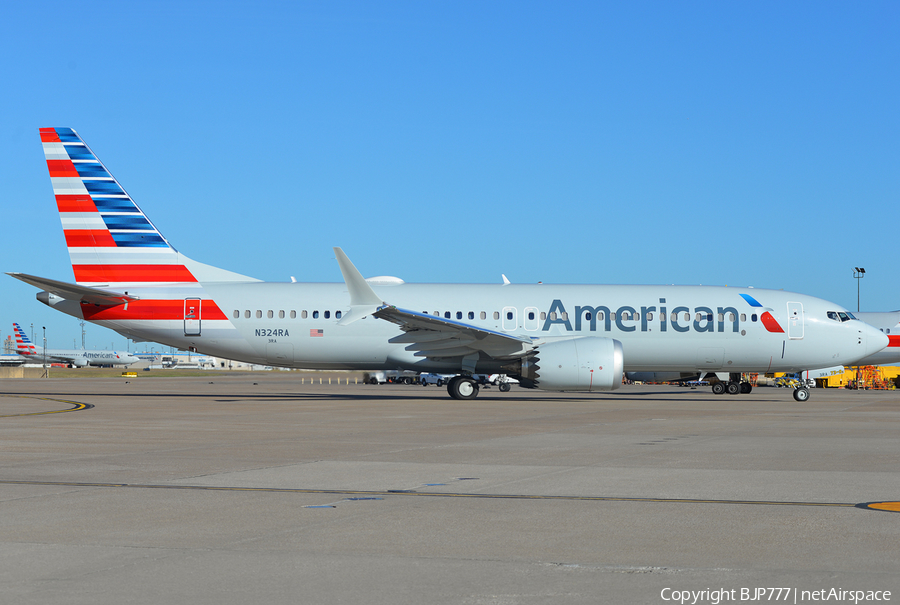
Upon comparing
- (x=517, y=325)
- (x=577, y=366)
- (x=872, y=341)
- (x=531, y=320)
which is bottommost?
(x=577, y=366)

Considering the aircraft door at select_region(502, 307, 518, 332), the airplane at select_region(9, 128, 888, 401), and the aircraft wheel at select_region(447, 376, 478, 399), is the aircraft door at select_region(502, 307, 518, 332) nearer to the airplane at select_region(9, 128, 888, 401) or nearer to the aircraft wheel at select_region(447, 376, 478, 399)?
the airplane at select_region(9, 128, 888, 401)

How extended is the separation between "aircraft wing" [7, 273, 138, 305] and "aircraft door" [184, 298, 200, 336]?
1718 mm

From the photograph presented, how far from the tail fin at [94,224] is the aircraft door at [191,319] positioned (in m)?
1.11

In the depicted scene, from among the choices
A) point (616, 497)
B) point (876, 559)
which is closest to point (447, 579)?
point (876, 559)

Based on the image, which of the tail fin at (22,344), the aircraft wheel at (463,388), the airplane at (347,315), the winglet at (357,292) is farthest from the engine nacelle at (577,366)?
the tail fin at (22,344)

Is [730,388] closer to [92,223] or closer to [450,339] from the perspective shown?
[450,339]

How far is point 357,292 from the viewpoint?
93.1 ft

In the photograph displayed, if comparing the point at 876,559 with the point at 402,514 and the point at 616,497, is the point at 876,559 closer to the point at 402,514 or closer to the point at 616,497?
the point at 616,497

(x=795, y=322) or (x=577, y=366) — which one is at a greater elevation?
(x=795, y=322)

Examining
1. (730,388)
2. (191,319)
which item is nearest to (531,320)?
(191,319)

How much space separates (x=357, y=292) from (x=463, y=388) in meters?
5.25

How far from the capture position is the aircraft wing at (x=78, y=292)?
91.0ft

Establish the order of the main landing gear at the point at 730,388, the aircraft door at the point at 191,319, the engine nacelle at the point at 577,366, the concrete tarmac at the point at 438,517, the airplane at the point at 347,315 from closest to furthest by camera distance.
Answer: the concrete tarmac at the point at 438,517, the engine nacelle at the point at 577,366, the airplane at the point at 347,315, the aircraft door at the point at 191,319, the main landing gear at the point at 730,388

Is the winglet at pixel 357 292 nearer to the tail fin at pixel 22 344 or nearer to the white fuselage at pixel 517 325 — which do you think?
the white fuselage at pixel 517 325
